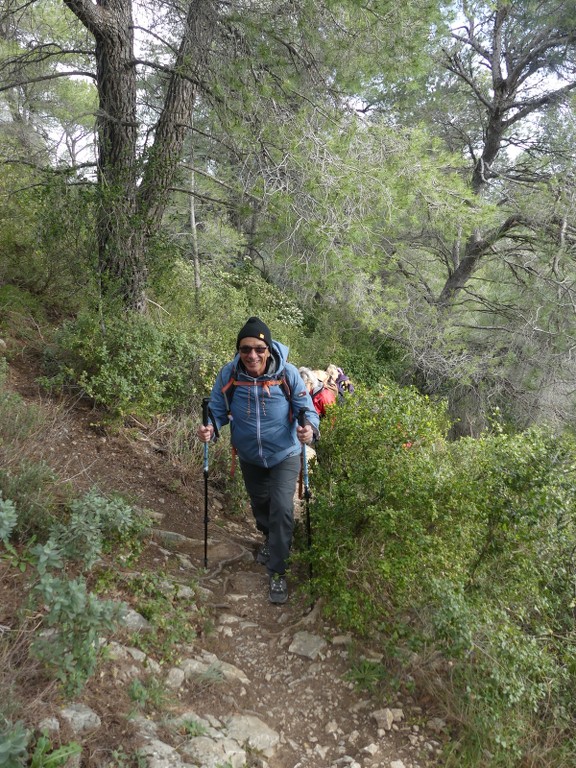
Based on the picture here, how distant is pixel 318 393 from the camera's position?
16.1ft

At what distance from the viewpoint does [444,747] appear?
2641mm

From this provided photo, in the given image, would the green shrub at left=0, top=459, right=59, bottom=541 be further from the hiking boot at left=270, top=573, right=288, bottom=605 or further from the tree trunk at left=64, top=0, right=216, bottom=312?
the tree trunk at left=64, top=0, right=216, bottom=312

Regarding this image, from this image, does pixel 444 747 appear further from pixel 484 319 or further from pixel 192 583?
pixel 484 319

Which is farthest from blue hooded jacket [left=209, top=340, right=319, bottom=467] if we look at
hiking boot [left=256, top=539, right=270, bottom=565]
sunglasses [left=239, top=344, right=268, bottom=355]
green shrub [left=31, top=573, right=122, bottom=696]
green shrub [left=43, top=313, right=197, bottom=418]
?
green shrub [left=43, top=313, right=197, bottom=418]

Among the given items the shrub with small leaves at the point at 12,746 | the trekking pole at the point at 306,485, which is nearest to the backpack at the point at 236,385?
the trekking pole at the point at 306,485

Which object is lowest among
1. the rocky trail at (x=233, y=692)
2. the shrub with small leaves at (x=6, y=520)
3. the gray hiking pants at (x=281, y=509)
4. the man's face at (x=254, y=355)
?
the rocky trail at (x=233, y=692)

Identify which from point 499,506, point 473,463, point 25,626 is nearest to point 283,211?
point 473,463

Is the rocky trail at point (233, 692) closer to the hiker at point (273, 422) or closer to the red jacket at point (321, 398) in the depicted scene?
the hiker at point (273, 422)

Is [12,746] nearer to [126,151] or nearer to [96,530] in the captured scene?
[96,530]

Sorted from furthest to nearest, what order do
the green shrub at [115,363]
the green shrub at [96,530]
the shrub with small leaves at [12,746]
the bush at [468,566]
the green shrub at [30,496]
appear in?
the green shrub at [115,363] < the green shrub at [30,496] < the green shrub at [96,530] < the bush at [468,566] < the shrub with small leaves at [12,746]

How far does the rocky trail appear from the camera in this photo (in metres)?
2.21

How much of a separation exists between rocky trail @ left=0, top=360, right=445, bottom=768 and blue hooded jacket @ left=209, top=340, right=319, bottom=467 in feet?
3.36

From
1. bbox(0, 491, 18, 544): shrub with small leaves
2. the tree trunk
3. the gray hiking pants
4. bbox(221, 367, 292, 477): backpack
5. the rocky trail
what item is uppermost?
the tree trunk

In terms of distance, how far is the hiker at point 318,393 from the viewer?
4.87 meters
